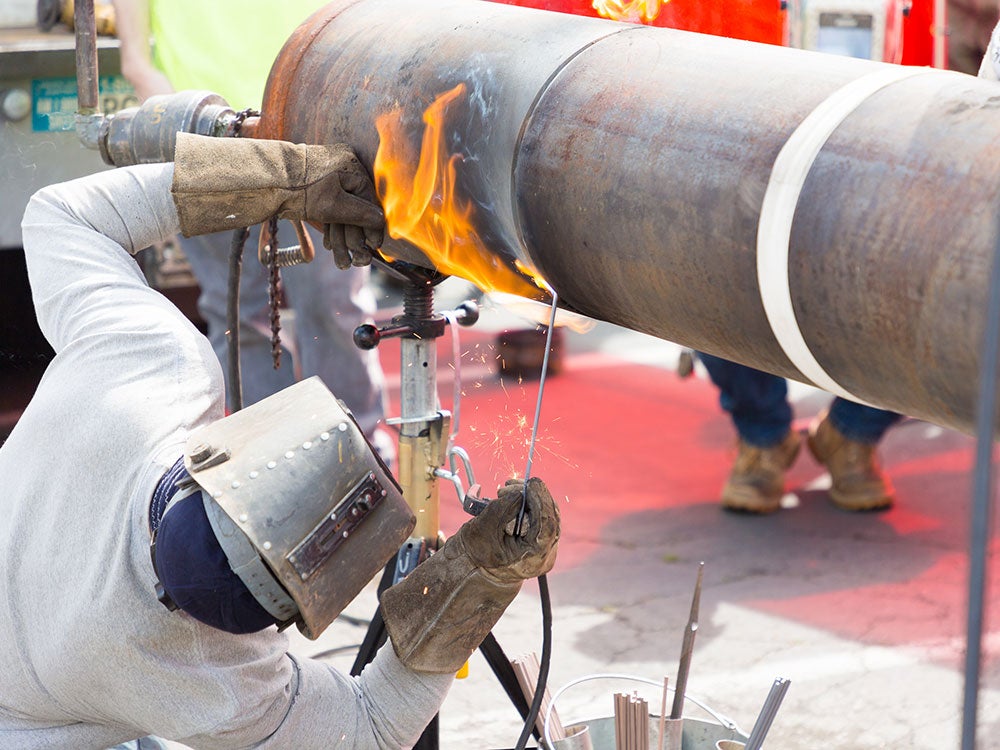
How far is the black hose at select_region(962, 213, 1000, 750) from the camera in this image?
85 centimetres

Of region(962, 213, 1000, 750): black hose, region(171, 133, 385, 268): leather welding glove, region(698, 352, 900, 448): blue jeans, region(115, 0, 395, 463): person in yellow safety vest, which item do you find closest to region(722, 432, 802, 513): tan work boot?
region(698, 352, 900, 448): blue jeans

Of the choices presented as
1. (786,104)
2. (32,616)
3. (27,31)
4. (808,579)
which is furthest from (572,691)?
(27,31)

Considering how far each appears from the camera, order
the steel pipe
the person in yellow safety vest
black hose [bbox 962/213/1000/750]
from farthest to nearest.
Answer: the person in yellow safety vest < the steel pipe < black hose [bbox 962/213/1000/750]

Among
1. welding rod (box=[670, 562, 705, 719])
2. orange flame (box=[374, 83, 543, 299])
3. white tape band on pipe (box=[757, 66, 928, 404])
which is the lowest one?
welding rod (box=[670, 562, 705, 719])

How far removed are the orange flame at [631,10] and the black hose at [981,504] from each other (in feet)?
4.02

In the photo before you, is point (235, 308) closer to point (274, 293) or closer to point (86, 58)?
point (274, 293)

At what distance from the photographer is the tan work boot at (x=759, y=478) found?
3.97 metres

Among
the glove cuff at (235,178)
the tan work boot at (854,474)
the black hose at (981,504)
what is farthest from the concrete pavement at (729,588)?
the black hose at (981,504)

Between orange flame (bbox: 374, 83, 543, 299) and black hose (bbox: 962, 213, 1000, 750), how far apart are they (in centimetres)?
79

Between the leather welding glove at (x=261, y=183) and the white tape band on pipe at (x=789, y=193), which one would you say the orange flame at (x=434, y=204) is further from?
the white tape band on pipe at (x=789, y=193)

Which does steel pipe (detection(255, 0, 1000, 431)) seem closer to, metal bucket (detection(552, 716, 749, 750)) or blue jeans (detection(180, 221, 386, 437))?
metal bucket (detection(552, 716, 749, 750))

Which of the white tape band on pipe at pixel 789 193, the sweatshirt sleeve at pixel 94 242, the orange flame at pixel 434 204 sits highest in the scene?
the white tape band on pipe at pixel 789 193

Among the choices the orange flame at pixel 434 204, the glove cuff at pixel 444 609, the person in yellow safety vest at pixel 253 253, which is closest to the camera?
the orange flame at pixel 434 204

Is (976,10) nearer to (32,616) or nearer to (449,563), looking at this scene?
(449,563)
